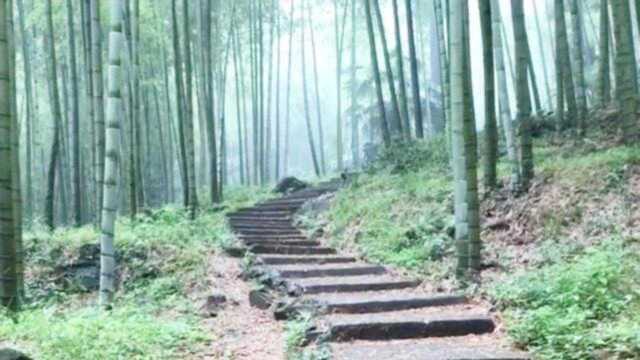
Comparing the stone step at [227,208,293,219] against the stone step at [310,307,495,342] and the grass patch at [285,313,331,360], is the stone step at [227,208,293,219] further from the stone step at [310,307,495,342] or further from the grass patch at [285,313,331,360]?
the stone step at [310,307,495,342]

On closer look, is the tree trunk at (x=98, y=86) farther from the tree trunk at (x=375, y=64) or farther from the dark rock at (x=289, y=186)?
the dark rock at (x=289, y=186)

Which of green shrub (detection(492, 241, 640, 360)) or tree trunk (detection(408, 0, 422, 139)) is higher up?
tree trunk (detection(408, 0, 422, 139))

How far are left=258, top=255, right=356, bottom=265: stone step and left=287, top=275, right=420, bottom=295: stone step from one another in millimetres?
1236

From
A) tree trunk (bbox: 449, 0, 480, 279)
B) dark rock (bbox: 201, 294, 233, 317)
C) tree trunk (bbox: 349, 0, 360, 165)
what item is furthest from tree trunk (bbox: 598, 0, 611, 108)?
tree trunk (bbox: 349, 0, 360, 165)

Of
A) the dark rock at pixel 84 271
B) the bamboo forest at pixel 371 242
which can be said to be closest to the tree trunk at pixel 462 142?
the bamboo forest at pixel 371 242

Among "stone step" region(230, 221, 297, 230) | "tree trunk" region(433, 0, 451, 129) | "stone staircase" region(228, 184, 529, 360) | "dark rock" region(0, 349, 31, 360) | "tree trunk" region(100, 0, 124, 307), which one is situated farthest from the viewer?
"stone step" region(230, 221, 297, 230)

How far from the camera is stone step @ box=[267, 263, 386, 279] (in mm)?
6141

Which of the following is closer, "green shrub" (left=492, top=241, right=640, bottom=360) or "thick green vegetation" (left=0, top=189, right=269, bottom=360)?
"green shrub" (left=492, top=241, right=640, bottom=360)

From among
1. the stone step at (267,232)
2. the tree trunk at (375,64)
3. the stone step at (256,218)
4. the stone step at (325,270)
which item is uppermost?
the tree trunk at (375,64)

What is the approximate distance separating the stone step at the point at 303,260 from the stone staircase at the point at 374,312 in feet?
0.03

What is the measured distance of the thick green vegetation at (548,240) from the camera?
367 centimetres

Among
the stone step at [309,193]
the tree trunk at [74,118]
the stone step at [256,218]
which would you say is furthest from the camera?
the stone step at [309,193]

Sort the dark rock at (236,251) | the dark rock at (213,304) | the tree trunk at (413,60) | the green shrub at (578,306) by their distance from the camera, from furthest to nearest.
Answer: the tree trunk at (413,60) → the dark rock at (236,251) → the dark rock at (213,304) → the green shrub at (578,306)

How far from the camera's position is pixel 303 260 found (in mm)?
7172
